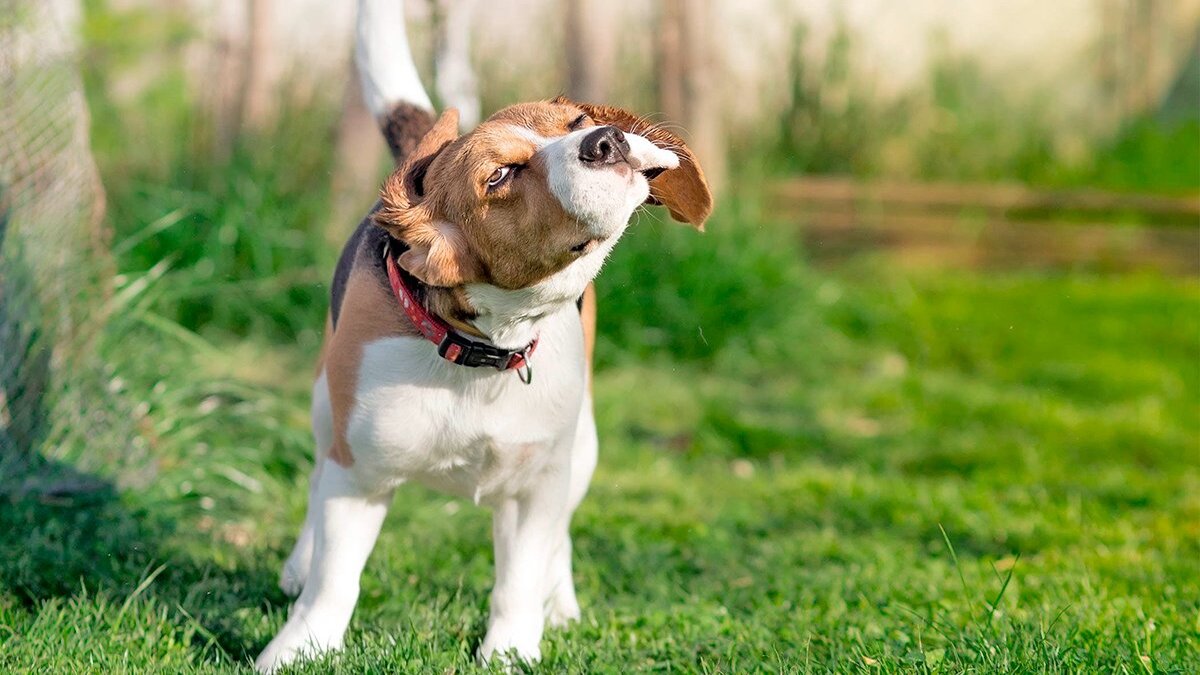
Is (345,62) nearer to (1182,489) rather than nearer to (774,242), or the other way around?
(774,242)

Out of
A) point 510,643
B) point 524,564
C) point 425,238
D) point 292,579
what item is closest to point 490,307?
point 425,238

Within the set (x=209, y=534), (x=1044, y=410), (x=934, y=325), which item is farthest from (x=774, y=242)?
(x=209, y=534)

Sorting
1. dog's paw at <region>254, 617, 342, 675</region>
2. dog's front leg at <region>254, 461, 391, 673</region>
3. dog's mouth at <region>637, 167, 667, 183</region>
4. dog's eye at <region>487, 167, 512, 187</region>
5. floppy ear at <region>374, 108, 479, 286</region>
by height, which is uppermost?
dog's eye at <region>487, 167, 512, 187</region>

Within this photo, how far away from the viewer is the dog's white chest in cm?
302

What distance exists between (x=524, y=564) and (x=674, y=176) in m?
0.98

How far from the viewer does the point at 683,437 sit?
6375 mm

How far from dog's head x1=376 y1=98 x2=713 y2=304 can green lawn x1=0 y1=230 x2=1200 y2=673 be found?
3.03ft

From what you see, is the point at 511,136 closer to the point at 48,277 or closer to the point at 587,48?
the point at 48,277

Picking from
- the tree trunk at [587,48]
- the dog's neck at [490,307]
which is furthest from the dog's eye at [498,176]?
the tree trunk at [587,48]

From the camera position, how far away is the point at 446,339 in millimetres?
2947

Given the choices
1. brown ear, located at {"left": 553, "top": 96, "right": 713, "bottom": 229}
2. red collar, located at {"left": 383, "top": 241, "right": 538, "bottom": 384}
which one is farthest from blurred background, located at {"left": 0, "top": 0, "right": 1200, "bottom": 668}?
red collar, located at {"left": 383, "top": 241, "right": 538, "bottom": 384}

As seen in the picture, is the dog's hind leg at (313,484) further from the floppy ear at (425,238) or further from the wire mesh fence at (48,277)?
the wire mesh fence at (48,277)

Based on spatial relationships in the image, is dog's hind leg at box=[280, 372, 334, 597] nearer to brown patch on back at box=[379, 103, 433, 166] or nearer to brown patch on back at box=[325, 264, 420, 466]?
brown patch on back at box=[325, 264, 420, 466]

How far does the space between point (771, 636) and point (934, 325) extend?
5.13 metres
